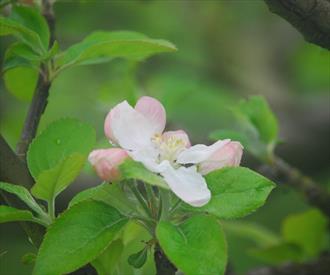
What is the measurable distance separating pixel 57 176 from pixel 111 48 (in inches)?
10.2

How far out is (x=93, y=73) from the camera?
3.24m

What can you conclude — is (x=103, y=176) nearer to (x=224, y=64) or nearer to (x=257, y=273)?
(x=257, y=273)

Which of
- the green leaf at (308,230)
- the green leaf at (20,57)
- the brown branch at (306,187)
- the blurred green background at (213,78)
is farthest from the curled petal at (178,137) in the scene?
the blurred green background at (213,78)

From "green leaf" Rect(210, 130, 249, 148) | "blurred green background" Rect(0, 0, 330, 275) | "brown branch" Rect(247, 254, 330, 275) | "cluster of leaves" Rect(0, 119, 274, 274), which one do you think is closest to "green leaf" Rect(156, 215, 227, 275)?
"cluster of leaves" Rect(0, 119, 274, 274)

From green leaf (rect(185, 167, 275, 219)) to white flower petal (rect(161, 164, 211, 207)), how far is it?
0.02 metres

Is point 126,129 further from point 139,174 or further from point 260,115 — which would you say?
point 260,115

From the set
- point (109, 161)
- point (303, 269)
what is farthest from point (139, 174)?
Answer: point (303, 269)

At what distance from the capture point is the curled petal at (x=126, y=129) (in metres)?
0.99

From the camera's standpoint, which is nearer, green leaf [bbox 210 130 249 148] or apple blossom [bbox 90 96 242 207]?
apple blossom [bbox 90 96 242 207]

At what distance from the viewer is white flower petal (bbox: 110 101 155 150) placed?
987mm

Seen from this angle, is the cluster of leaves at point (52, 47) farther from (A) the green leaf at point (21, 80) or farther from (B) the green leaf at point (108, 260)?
(B) the green leaf at point (108, 260)

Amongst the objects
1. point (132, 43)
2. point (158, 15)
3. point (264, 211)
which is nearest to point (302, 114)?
point (264, 211)

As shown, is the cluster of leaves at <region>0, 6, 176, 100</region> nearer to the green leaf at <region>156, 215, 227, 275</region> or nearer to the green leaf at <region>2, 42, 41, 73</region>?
the green leaf at <region>2, 42, 41, 73</region>

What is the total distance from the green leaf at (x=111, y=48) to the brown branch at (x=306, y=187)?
546 mm
